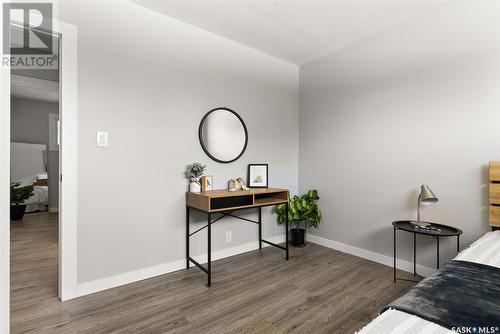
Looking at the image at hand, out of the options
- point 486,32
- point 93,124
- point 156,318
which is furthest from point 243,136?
point 486,32

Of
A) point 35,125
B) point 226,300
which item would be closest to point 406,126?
point 226,300

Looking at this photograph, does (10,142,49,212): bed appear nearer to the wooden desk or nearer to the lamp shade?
the wooden desk

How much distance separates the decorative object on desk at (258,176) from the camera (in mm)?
3131

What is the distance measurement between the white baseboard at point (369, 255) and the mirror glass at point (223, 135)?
5.17 ft

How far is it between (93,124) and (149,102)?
1.70 feet

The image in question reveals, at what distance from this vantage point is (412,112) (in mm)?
2500

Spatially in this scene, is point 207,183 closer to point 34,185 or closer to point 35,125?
point 34,185

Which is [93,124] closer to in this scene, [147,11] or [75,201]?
[75,201]

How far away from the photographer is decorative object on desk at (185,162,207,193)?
260 cm

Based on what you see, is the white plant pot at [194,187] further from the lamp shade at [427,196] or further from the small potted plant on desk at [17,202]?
the small potted plant on desk at [17,202]

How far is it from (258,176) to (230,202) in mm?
802

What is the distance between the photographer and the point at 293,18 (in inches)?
99.0

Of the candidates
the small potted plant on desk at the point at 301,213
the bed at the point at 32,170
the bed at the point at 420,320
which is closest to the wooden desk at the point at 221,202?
the small potted plant on desk at the point at 301,213

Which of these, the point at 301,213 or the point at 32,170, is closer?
the point at 301,213
